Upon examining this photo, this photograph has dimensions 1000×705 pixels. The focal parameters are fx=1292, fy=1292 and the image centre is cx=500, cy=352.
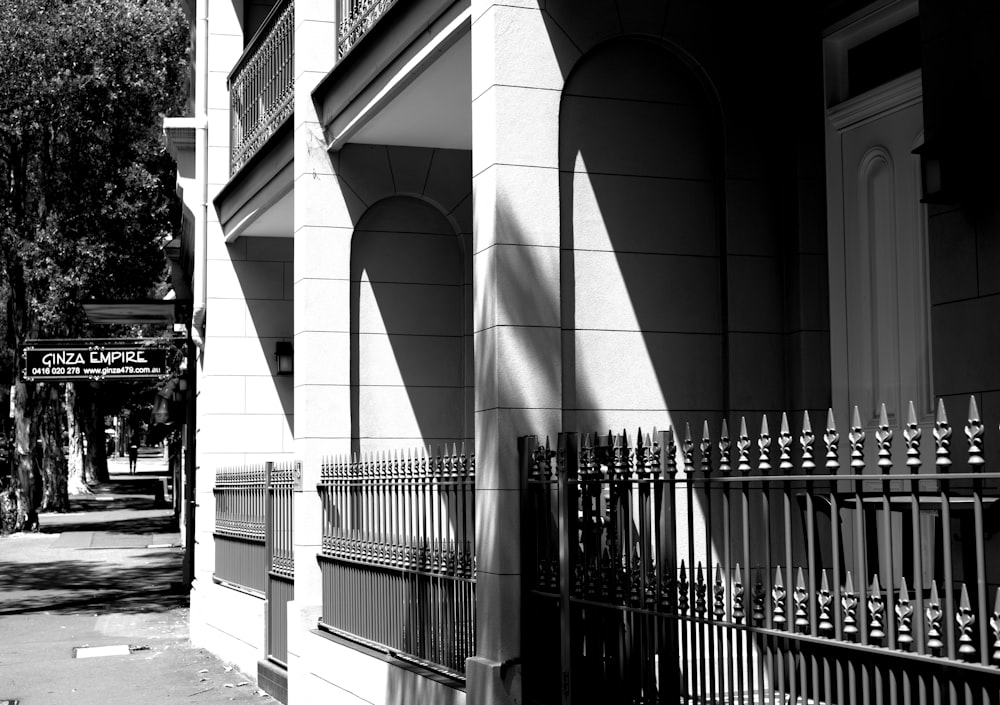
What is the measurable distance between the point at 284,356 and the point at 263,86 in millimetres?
3096

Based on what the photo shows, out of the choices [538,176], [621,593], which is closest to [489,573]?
[621,593]

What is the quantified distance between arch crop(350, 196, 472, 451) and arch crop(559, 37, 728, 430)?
12.8 feet

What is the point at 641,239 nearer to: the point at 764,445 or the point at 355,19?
the point at 764,445

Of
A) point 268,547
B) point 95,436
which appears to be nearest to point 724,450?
point 268,547

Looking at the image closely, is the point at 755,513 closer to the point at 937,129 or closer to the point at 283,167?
the point at 937,129

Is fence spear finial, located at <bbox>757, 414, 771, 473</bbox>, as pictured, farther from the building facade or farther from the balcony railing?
the balcony railing

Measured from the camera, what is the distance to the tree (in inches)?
1200

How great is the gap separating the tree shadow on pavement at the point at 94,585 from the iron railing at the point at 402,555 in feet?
32.9

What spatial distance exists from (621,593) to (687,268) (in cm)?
224

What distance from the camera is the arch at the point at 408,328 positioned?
10844 mm

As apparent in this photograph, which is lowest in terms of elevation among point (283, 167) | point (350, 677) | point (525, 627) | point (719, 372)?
point (350, 677)

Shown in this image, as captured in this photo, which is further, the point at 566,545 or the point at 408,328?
the point at 408,328

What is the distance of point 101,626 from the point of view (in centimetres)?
1706

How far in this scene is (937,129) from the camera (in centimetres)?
566
